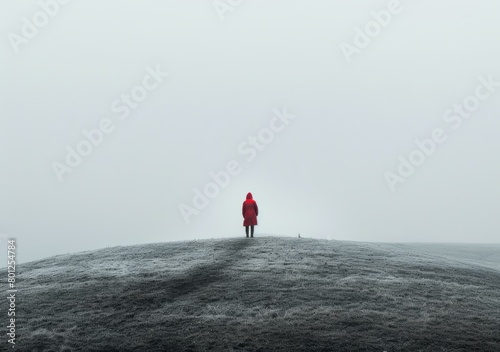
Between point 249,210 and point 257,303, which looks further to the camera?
point 249,210

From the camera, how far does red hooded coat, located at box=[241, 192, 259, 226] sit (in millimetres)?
39500

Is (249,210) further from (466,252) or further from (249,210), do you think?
(466,252)

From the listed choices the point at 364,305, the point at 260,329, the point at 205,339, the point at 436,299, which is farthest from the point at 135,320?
the point at 436,299

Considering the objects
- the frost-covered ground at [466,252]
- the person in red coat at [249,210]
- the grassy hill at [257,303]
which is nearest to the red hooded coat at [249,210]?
the person in red coat at [249,210]

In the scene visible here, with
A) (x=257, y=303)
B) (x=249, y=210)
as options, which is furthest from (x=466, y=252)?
(x=257, y=303)

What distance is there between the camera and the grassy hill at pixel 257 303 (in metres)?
20.9

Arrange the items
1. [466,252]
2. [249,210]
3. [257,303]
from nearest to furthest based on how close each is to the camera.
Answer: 1. [257,303]
2. [249,210]
3. [466,252]

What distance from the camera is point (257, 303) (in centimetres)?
2486

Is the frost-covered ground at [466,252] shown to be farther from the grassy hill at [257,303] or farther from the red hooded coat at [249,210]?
the red hooded coat at [249,210]

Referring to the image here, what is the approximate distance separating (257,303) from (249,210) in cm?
1536

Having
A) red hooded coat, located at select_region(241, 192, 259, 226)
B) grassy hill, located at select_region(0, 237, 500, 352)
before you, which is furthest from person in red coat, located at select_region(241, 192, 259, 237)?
grassy hill, located at select_region(0, 237, 500, 352)

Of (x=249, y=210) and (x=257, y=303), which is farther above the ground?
(x=249, y=210)

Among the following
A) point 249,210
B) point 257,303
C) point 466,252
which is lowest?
point 257,303

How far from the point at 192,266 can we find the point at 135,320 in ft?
31.2
